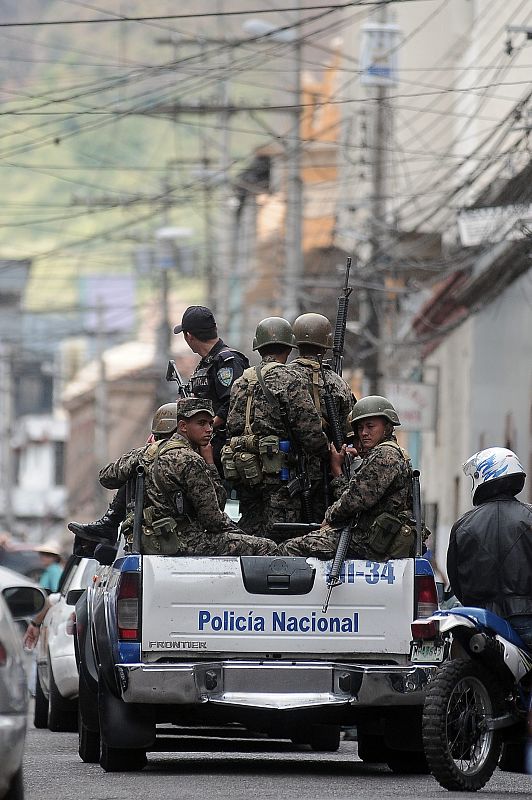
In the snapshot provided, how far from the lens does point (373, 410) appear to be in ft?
37.4

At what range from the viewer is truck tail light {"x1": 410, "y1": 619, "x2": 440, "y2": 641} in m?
10.8

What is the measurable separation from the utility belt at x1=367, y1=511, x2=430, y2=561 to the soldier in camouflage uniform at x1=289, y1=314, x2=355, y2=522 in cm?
105

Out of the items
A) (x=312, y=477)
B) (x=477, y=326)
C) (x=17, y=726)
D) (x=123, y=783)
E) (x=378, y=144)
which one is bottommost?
(x=123, y=783)

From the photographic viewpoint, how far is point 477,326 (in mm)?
31297

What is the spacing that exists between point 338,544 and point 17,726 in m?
3.75

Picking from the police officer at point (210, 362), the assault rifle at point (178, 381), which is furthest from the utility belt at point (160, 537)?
the assault rifle at point (178, 381)

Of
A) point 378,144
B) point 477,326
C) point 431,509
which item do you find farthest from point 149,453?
point 431,509

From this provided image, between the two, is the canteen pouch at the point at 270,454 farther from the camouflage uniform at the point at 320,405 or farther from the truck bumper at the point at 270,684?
the truck bumper at the point at 270,684

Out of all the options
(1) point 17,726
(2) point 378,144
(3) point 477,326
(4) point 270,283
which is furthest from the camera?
(4) point 270,283

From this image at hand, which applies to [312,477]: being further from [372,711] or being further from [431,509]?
[431,509]

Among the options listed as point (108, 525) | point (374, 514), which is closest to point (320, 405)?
point (374, 514)

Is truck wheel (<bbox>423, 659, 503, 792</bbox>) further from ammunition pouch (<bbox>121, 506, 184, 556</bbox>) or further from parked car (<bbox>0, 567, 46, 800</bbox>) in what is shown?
parked car (<bbox>0, 567, 46, 800</bbox>)

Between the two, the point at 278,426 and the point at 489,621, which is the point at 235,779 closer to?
the point at 489,621

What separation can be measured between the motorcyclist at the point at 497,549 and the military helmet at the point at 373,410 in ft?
2.89
